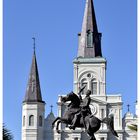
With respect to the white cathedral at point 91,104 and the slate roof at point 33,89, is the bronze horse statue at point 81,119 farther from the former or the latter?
the slate roof at point 33,89

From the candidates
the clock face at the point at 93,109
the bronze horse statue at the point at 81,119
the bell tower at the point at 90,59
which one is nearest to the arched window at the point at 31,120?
the bell tower at the point at 90,59

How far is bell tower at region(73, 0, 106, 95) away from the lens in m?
80.6

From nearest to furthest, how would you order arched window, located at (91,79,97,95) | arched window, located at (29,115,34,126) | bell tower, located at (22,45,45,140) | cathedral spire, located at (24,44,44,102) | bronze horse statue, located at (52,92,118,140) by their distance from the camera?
1. bronze horse statue, located at (52,92,118,140)
2. bell tower, located at (22,45,45,140)
3. arched window, located at (29,115,34,126)
4. arched window, located at (91,79,97,95)
5. cathedral spire, located at (24,44,44,102)

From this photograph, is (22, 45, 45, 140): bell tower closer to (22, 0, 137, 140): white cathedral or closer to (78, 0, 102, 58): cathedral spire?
(22, 0, 137, 140): white cathedral

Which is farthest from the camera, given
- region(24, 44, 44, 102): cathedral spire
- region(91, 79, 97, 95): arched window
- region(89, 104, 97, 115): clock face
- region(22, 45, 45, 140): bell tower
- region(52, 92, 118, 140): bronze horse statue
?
region(24, 44, 44, 102): cathedral spire

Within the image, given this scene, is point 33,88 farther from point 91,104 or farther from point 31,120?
point 91,104

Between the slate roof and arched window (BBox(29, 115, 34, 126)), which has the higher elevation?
the slate roof

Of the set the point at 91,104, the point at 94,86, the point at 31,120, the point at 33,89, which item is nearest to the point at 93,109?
the point at 91,104

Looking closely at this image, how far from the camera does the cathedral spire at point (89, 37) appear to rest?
272 ft

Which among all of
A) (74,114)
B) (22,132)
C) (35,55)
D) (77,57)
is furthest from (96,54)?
(74,114)

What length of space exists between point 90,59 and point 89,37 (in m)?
3.07

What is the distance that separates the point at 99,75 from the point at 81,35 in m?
6.42

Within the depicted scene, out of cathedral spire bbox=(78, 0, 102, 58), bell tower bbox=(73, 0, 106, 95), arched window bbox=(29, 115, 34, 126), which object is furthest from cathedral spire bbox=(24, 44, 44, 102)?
cathedral spire bbox=(78, 0, 102, 58)

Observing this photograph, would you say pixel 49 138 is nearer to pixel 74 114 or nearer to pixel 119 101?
pixel 119 101
